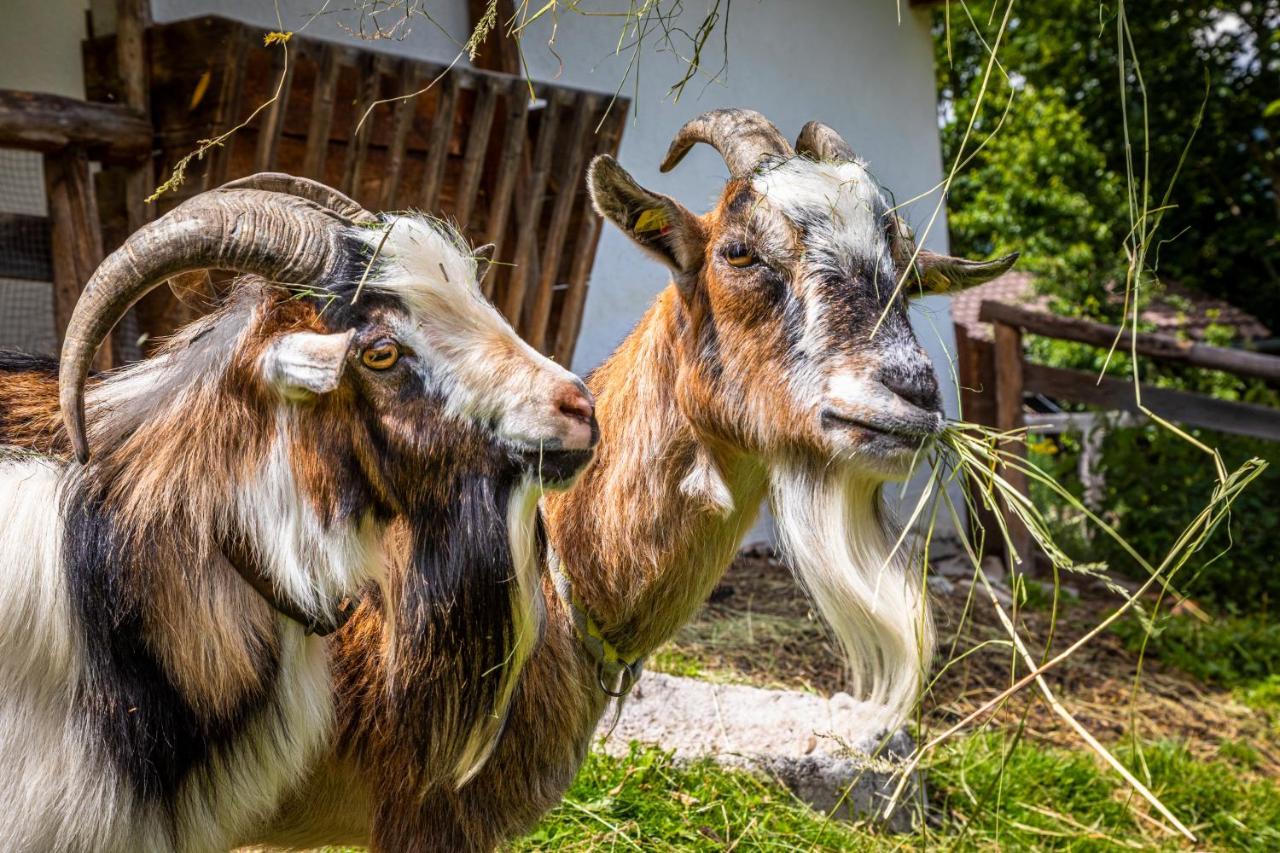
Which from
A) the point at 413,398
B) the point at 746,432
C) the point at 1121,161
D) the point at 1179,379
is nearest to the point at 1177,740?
the point at 746,432

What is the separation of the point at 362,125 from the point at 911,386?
2505 mm

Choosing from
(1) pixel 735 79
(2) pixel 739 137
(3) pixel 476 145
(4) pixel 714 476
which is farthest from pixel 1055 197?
(4) pixel 714 476

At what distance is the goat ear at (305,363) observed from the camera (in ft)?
6.94

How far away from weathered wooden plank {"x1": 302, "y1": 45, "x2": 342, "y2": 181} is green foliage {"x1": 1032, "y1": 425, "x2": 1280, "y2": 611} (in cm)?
659

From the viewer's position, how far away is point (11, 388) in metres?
2.53

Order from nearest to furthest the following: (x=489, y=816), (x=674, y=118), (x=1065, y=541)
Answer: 1. (x=489, y=816)
2. (x=674, y=118)
3. (x=1065, y=541)

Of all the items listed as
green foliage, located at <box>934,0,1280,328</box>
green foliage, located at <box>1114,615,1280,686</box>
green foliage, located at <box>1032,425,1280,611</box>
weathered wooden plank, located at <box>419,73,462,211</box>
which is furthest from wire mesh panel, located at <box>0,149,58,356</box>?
green foliage, located at <box>934,0,1280,328</box>

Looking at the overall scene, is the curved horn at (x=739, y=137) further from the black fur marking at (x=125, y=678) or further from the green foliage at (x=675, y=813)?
the green foliage at (x=675, y=813)

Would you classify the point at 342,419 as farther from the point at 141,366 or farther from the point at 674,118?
the point at 674,118

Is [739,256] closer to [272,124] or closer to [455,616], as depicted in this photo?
[455,616]

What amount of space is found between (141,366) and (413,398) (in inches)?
24.5

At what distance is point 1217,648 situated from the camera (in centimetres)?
687

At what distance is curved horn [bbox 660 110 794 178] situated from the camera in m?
3.05

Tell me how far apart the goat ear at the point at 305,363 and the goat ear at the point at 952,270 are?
60.9 inches
